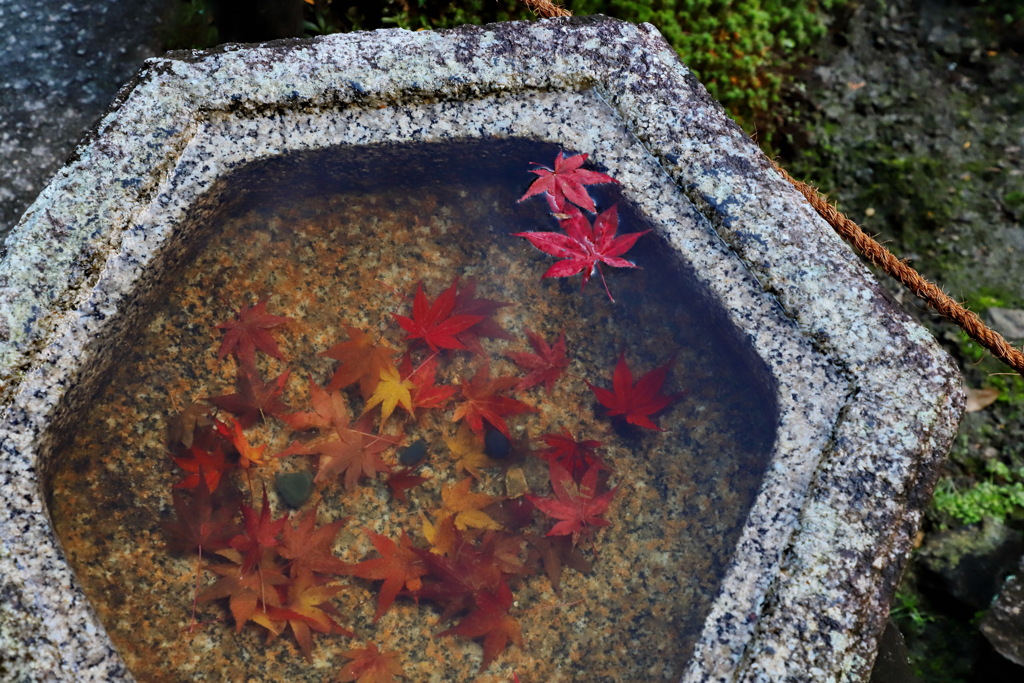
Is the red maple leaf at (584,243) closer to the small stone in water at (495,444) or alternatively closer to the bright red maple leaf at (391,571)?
the small stone in water at (495,444)

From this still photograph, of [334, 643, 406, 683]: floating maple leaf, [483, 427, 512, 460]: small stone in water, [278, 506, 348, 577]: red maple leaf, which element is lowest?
[334, 643, 406, 683]: floating maple leaf

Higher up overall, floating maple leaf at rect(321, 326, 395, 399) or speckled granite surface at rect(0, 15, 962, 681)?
speckled granite surface at rect(0, 15, 962, 681)

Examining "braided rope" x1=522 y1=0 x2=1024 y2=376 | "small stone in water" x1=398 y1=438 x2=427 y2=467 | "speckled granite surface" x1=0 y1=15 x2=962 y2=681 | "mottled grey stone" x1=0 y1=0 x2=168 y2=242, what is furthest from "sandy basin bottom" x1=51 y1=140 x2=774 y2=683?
"mottled grey stone" x1=0 y1=0 x2=168 y2=242

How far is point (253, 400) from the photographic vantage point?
1.90m

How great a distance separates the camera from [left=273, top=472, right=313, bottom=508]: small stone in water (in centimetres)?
188

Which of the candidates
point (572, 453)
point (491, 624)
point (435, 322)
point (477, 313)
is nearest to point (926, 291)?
point (572, 453)

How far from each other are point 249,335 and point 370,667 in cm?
86

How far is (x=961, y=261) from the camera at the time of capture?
298 centimetres

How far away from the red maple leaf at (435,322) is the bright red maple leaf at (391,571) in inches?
20.8

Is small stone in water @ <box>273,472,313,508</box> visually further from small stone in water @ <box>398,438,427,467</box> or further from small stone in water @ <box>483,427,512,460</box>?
small stone in water @ <box>483,427,512,460</box>

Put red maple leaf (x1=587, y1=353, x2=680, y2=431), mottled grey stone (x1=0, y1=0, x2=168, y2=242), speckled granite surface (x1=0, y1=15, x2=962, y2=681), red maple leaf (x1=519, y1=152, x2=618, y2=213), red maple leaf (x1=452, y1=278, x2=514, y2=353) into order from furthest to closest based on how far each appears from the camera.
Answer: mottled grey stone (x1=0, y1=0, x2=168, y2=242)
red maple leaf (x1=452, y1=278, x2=514, y2=353)
red maple leaf (x1=587, y1=353, x2=680, y2=431)
red maple leaf (x1=519, y1=152, x2=618, y2=213)
speckled granite surface (x1=0, y1=15, x2=962, y2=681)

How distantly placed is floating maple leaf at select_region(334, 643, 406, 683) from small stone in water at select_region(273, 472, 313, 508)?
39cm

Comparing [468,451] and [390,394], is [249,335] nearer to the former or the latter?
[390,394]

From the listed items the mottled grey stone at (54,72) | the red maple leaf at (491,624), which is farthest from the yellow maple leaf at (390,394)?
the mottled grey stone at (54,72)
